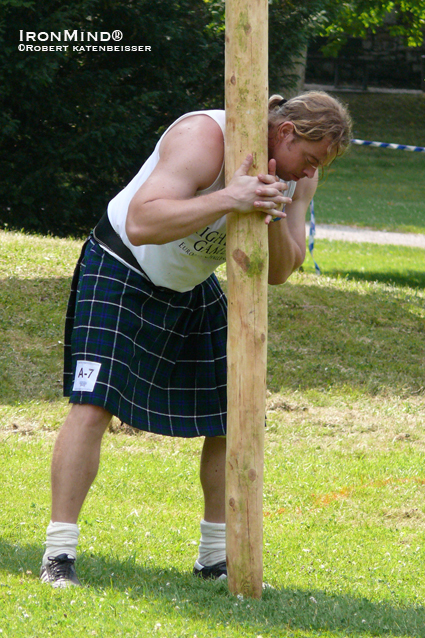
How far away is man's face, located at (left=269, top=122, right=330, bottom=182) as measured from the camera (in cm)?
275

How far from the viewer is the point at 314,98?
277cm

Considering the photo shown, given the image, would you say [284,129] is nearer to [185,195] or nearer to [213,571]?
[185,195]

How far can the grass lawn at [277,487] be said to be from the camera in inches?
104

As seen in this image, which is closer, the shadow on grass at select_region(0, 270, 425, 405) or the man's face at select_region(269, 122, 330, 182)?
the man's face at select_region(269, 122, 330, 182)

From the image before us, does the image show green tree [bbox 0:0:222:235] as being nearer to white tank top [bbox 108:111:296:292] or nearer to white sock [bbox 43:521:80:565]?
white tank top [bbox 108:111:296:292]

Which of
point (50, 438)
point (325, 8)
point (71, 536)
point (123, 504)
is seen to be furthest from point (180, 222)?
point (325, 8)

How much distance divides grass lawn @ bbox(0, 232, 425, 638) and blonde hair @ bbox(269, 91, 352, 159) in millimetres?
1588

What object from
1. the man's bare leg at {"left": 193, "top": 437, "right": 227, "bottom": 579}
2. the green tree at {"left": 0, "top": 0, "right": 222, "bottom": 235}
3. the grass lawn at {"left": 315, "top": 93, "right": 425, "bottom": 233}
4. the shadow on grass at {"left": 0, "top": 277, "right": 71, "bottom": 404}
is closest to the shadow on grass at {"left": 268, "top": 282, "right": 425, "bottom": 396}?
the shadow on grass at {"left": 0, "top": 277, "right": 71, "bottom": 404}

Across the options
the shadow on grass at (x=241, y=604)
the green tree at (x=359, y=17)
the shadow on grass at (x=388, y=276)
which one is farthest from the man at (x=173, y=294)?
the green tree at (x=359, y=17)

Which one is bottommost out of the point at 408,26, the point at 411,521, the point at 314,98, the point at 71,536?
the point at 411,521

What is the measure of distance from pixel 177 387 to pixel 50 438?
2.38 metres

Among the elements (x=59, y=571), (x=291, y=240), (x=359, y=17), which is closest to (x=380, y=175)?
(x=359, y=17)

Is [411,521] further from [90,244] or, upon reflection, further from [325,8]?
[325,8]

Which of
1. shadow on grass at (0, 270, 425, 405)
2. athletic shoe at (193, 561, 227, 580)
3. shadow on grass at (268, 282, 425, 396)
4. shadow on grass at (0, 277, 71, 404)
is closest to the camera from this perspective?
athletic shoe at (193, 561, 227, 580)
